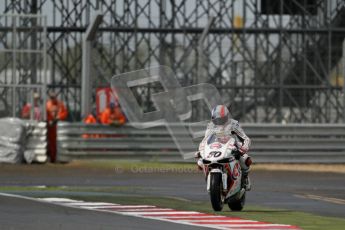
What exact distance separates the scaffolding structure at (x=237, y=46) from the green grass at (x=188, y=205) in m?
22.4

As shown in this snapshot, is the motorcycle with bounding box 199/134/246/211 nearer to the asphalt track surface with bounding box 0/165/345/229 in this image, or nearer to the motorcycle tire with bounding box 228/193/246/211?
the motorcycle tire with bounding box 228/193/246/211

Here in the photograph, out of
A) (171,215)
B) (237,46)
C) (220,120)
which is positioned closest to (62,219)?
(171,215)

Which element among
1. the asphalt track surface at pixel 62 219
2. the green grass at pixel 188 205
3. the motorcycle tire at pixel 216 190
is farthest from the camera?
the motorcycle tire at pixel 216 190

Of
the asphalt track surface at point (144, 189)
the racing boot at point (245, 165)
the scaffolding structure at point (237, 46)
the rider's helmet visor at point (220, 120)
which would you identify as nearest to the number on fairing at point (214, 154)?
the rider's helmet visor at point (220, 120)

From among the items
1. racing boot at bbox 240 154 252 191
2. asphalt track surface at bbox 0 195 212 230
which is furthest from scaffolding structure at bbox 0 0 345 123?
asphalt track surface at bbox 0 195 212 230

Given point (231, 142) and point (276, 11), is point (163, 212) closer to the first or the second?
point (231, 142)

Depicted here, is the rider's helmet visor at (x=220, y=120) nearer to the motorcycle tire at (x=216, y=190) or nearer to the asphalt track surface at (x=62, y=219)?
the motorcycle tire at (x=216, y=190)

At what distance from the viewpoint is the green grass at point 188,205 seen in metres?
14.0

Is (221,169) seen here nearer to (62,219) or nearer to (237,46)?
(62,219)

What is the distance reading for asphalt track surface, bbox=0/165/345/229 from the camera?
13.3 metres

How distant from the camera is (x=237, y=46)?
148 feet

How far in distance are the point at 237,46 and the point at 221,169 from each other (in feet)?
98.2

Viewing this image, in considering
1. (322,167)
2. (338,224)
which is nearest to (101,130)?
(322,167)

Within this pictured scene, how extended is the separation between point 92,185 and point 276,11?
2712 cm
